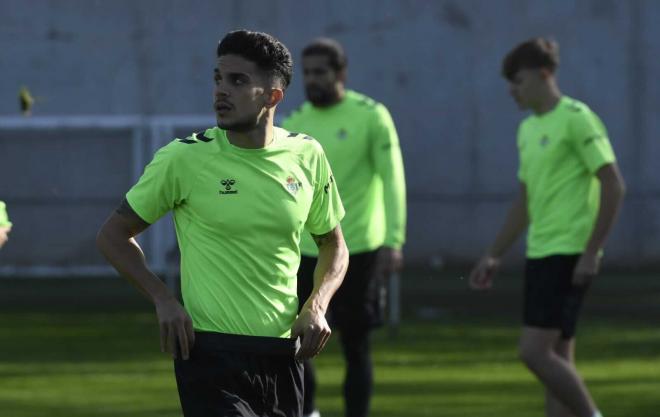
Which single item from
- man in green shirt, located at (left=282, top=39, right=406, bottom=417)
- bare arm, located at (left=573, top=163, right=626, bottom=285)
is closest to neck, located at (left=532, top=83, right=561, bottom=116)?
bare arm, located at (left=573, top=163, right=626, bottom=285)

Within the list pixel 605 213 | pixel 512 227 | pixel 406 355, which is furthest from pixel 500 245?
pixel 406 355

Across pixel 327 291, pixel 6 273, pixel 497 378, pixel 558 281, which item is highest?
pixel 327 291

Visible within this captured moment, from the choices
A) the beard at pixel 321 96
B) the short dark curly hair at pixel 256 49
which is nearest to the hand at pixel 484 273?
the beard at pixel 321 96

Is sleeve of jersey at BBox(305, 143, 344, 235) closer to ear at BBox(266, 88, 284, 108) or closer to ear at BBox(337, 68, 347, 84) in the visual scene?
ear at BBox(266, 88, 284, 108)

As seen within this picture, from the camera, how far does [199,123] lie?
61.1 feet

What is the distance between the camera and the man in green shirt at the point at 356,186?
9.70m

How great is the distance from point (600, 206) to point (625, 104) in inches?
478

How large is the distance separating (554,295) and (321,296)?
3.10 metres

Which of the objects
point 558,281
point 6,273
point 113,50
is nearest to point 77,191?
point 6,273

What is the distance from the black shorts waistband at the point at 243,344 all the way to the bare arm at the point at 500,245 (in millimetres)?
3497

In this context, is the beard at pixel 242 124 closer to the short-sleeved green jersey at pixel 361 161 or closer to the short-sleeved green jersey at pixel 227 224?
the short-sleeved green jersey at pixel 227 224

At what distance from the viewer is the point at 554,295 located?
8703 mm

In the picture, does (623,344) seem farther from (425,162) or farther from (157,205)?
(157,205)

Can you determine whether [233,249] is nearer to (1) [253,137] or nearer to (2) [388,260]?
(1) [253,137]
